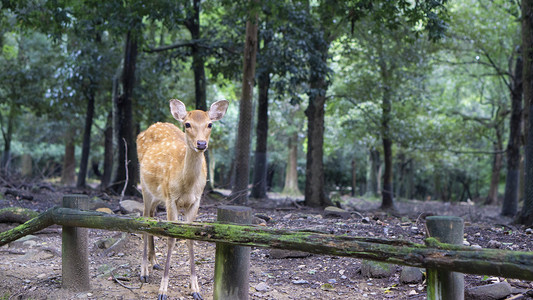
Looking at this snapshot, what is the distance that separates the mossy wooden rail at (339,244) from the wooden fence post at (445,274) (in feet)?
0.66

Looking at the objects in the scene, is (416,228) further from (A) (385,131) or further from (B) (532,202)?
→ (A) (385,131)

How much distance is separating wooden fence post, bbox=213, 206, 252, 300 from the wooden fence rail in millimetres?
244

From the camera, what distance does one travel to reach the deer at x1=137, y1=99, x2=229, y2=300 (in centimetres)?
451

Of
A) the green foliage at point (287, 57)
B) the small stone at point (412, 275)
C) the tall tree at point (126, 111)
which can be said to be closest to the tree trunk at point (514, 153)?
the green foliage at point (287, 57)

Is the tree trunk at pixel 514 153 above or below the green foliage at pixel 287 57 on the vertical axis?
below

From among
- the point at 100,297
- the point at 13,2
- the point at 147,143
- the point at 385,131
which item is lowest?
the point at 100,297

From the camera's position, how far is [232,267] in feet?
12.6

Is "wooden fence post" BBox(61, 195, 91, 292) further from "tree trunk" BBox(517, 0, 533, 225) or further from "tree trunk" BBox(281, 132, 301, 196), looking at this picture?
"tree trunk" BBox(281, 132, 301, 196)

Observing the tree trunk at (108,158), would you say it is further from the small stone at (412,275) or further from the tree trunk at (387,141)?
the small stone at (412,275)

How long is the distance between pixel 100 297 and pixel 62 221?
80 centimetres

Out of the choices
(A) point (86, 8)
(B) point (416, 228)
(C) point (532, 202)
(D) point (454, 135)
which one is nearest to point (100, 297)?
(B) point (416, 228)

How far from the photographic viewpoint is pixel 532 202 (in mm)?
8398

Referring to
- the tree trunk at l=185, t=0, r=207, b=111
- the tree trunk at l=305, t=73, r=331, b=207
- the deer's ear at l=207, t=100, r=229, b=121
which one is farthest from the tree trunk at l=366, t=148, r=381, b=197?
the deer's ear at l=207, t=100, r=229, b=121

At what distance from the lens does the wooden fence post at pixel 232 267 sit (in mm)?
3834
